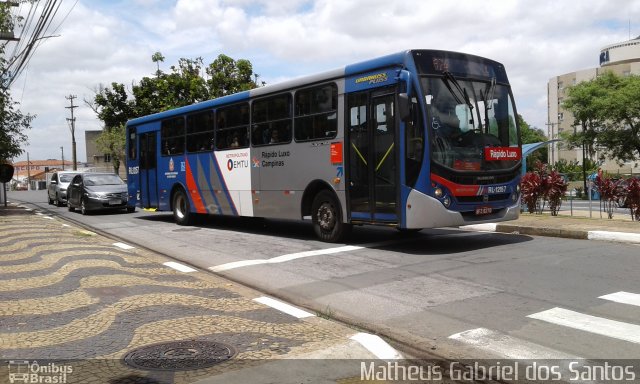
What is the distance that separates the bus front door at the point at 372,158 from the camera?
29.9 ft

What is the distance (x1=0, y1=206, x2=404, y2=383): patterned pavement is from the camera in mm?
4105

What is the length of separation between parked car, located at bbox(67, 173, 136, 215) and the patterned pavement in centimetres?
1140

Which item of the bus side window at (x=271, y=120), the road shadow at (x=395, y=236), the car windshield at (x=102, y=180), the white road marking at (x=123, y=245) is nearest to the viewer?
the road shadow at (x=395, y=236)

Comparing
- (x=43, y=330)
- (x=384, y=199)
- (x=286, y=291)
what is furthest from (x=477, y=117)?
(x=43, y=330)

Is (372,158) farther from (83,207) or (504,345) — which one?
(83,207)

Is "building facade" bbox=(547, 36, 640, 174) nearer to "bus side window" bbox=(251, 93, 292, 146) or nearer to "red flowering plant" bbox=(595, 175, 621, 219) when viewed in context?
"red flowering plant" bbox=(595, 175, 621, 219)

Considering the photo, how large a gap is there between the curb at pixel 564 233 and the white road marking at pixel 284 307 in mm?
7091

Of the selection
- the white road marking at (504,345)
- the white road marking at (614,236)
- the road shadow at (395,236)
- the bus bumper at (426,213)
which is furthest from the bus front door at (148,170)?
the white road marking at (504,345)

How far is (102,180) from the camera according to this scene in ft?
68.8

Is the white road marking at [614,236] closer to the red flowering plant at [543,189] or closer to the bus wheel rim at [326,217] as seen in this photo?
the red flowering plant at [543,189]

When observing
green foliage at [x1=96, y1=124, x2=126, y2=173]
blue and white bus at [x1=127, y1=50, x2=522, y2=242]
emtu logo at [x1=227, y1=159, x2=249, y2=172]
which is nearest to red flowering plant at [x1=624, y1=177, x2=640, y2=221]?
blue and white bus at [x1=127, y1=50, x2=522, y2=242]

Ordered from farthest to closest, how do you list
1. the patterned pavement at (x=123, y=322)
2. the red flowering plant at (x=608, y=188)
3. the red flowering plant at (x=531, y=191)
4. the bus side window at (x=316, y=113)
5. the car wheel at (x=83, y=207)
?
the car wheel at (x=83, y=207)
the red flowering plant at (x=531, y=191)
the red flowering plant at (x=608, y=188)
the bus side window at (x=316, y=113)
the patterned pavement at (x=123, y=322)

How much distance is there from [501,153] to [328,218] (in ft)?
11.5

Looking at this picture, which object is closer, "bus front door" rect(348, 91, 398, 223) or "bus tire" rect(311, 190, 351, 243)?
"bus front door" rect(348, 91, 398, 223)
